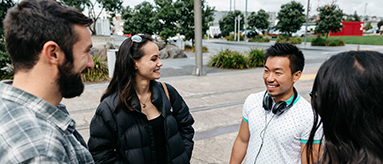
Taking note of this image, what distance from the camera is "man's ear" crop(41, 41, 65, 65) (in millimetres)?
1062

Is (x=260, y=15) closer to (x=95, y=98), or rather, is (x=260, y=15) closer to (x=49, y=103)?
(x=95, y=98)

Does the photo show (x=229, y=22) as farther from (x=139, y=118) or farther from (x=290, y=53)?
(x=139, y=118)

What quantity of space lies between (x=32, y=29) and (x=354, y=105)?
1.38 m

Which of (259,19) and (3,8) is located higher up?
(259,19)

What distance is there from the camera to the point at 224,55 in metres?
13.4

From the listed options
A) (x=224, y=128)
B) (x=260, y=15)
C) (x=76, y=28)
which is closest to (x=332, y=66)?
(x=76, y=28)

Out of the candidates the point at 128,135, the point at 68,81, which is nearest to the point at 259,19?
the point at 128,135

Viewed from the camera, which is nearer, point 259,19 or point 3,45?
point 3,45

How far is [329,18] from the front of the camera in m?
27.9

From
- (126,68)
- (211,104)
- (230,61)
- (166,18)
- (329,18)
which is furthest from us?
(329,18)

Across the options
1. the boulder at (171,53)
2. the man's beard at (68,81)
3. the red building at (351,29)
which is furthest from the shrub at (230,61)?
the red building at (351,29)

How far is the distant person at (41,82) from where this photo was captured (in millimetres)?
934

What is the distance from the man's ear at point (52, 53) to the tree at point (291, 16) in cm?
3256

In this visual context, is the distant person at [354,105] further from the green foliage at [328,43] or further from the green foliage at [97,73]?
the green foliage at [328,43]
